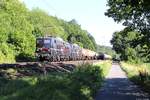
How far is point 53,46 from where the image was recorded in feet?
149

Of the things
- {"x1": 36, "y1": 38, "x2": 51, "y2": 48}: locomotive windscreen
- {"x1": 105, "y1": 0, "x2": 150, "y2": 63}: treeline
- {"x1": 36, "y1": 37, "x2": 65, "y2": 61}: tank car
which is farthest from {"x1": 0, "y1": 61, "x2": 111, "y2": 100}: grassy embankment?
{"x1": 36, "y1": 38, "x2": 51, "y2": 48}: locomotive windscreen

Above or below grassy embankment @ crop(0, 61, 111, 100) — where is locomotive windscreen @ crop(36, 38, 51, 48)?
above

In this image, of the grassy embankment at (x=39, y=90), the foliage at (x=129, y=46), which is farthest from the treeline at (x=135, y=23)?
the grassy embankment at (x=39, y=90)

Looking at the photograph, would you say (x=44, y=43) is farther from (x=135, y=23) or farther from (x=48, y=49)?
(x=135, y=23)

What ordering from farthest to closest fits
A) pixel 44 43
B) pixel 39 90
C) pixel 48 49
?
pixel 44 43 < pixel 48 49 < pixel 39 90

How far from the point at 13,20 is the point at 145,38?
54811mm

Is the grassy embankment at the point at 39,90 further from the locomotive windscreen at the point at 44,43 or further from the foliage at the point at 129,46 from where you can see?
the locomotive windscreen at the point at 44,43

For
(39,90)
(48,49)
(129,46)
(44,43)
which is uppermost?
(44,43)

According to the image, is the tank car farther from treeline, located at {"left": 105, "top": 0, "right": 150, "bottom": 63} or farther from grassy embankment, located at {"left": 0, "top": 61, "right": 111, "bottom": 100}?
grassy embankment, located at {"left": 0, "top": 61, "right": 111, "bottom": 100}

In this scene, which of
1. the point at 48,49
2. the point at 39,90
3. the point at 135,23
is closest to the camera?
the point at 39,90

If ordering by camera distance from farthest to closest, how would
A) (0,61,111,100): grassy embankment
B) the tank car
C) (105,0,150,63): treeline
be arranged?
the tank car
(105,0,150,63): treeline
(0,61,111,100): grassy embankment

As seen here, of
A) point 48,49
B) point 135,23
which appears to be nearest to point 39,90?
point 135,23

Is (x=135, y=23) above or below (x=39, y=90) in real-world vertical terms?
above

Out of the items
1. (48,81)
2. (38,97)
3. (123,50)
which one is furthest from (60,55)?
(123,50)
